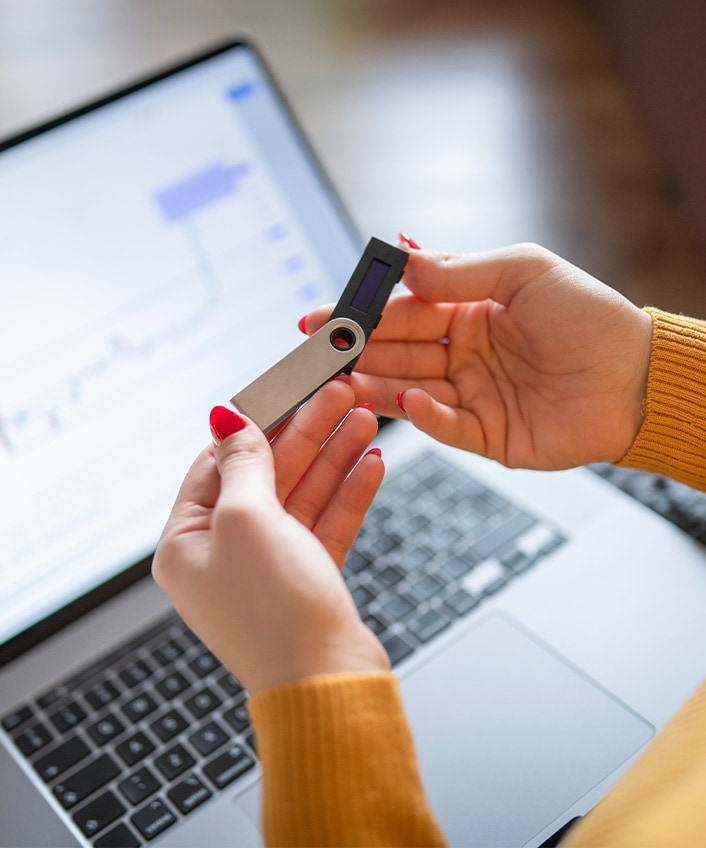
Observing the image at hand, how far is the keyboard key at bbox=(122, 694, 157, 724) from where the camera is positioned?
23.4 inches

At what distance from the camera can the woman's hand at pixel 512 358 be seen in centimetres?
57

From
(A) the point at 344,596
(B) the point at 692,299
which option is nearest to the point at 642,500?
(B) the point at 692,299

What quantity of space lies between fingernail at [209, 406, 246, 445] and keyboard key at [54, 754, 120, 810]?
234 millimetres

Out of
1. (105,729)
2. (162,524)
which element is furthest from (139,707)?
(162,524)

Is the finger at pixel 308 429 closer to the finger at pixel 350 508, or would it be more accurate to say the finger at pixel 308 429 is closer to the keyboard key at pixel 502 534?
the finger at pixel 350 508

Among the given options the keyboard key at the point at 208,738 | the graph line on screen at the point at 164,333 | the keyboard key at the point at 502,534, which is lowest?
the keyboard key at the point at 502,534

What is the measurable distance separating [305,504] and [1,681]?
0.88 feet

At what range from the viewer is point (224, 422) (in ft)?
1.56

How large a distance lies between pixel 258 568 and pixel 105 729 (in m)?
0.25

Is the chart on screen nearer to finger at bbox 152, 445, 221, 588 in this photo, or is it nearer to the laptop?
the laptop

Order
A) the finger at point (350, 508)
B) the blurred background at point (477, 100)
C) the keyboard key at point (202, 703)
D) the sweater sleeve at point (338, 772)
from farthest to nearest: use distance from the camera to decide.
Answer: the blurred background at point (477, 100)
the keyboard key at point (202, 703)
the finger at point (350, 508)
the sweater sleeve at point (338, 772)

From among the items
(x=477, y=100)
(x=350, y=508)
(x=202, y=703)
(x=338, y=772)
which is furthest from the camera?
(x=477, y=100)

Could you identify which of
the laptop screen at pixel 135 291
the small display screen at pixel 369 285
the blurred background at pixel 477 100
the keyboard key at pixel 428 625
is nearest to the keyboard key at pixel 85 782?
the laptop screen at pixel 135 291

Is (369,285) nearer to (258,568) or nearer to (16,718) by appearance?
(258,568)
